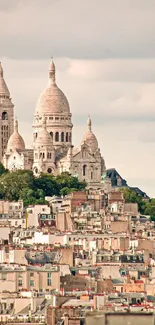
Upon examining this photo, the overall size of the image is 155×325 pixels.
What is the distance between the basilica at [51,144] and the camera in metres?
181

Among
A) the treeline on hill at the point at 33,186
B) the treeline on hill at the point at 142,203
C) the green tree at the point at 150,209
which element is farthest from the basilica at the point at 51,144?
the green tree at the point at 150,209

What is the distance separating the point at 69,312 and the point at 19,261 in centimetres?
3964

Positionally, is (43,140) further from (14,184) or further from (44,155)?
(14,184)

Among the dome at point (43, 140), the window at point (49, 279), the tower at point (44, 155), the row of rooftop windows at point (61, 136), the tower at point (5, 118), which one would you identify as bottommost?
the window at point (49, 279)

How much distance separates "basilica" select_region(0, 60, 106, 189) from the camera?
181 meters

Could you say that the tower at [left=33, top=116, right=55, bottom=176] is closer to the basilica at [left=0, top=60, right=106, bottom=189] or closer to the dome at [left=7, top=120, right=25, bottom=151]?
the basilica at [left=0, top=60, right=106, bottom=189]

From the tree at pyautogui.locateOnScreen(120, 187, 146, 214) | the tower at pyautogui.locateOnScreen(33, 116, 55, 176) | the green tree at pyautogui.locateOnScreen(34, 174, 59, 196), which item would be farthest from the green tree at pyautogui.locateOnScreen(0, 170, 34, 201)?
the tower at pyautogui.locateOnScreen(33, 116, 55, 176)

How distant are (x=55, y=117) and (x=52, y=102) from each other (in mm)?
→ 2055

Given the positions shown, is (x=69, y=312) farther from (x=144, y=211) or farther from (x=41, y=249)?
(x=144, y=211)

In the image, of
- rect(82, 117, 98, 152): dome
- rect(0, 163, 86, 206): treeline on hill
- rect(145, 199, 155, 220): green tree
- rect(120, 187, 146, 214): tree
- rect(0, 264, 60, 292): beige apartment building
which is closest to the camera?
rect(0, 264, 60, 292): beige apartment building

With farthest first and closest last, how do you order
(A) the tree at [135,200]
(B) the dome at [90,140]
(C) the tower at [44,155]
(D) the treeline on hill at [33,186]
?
(B) the dome at [90,140] < (C) the tower at [44,155] < (D) the treeline on hill at [33,186] < (A) the tree at [135,200]

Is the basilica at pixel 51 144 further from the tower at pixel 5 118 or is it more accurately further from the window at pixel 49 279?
the window at pixel 49 279

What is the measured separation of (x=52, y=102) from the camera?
193625 millimetres

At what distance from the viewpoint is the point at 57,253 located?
276 feet
